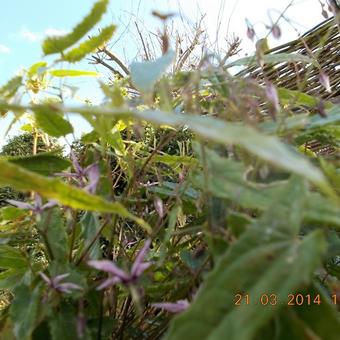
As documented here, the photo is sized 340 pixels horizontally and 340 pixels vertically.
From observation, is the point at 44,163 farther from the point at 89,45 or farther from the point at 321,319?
the point at 321,319

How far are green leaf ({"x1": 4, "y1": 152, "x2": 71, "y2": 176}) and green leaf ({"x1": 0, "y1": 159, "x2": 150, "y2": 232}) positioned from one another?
20 centimetres

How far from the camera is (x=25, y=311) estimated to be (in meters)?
0.40

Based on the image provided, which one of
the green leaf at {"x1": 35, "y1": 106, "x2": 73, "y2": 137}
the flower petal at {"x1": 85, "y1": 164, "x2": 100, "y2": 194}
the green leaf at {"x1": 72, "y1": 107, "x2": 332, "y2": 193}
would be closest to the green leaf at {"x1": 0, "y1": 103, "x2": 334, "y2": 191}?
the green leaf at {"x1": 72, "y1": 107, "x2": 332, "y2": 193}

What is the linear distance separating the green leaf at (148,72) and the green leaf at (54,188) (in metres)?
0.07

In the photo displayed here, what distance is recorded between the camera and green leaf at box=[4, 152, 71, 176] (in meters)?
0.51

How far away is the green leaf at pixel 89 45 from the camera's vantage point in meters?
0.41

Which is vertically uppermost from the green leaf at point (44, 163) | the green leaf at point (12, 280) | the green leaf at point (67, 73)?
the green leaf at point (67, 73)

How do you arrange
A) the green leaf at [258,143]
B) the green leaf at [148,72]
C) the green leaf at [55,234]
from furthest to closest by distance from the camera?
the green leaf at [55,234] < the green leaf at [148,72] < the green leaf at [258,143]

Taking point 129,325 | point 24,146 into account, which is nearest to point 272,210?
point 129,325

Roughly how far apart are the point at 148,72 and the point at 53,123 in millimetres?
183

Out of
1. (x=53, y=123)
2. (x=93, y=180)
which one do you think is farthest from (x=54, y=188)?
(x=53, y=123)

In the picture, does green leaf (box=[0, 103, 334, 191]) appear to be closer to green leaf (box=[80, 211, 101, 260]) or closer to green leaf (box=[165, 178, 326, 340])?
green leaf (box=[165, 178, 326, 340])

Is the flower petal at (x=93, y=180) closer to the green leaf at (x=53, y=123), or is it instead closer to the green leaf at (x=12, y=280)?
the green leaf at (x=53, y=123)

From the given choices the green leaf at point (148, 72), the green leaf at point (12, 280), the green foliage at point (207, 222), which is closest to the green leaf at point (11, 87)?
the green foliage at point (207, 222)
